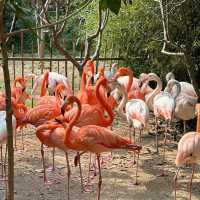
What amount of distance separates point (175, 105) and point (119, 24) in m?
2.21

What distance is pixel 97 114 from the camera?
5.15m

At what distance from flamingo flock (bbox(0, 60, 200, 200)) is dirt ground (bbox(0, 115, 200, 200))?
0.18 meters

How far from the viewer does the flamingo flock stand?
432 centimetres

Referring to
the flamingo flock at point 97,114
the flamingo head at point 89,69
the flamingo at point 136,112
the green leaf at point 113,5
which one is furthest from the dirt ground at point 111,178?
the green leaf at point 113,5

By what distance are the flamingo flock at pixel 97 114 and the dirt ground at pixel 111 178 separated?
0.18 meters

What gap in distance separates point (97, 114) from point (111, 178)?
74 centimetres

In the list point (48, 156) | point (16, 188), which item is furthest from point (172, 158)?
point (16, 188)

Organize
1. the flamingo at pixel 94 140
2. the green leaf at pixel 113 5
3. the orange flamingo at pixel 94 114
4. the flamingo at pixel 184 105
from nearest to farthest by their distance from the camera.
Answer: the green leaf at pixel 113 5, the flamingo at pixel 94 140, the orange flamingo at pixel 94 114, the flamingo at pixel 184 105

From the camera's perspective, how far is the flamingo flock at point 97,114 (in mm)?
4320

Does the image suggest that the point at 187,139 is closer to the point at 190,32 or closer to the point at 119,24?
the point at 190,32

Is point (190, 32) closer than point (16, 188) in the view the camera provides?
No

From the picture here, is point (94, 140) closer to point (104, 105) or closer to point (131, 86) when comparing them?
point (104, 105)

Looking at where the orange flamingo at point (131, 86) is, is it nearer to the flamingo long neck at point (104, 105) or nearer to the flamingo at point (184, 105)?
the flamingo at point (184, 105)

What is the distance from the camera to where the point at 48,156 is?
5906 millimetres
